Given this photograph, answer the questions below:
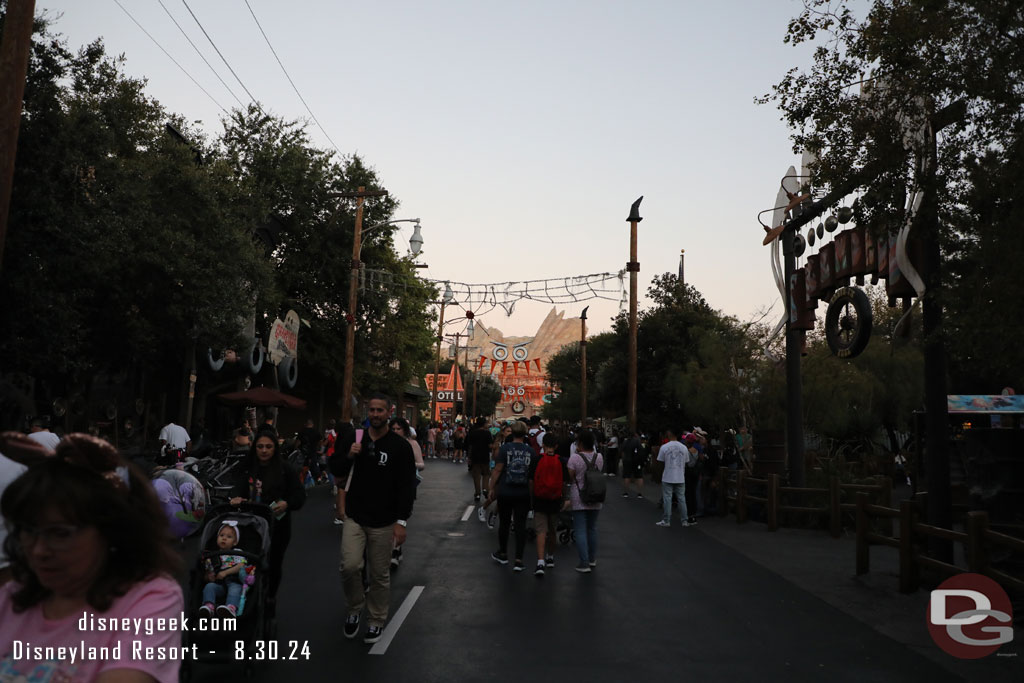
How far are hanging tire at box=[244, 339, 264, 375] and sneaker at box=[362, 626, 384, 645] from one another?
26.9m

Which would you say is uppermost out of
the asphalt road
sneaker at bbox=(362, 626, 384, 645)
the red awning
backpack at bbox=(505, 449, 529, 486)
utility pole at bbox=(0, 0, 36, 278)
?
utility pole at bbox=(0, 0, 36, 278)

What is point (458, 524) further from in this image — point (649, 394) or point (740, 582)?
point (649, 394)

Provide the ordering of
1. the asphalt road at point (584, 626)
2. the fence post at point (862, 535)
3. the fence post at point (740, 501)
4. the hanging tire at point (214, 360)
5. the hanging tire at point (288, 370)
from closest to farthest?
1. the asphalt road at point (584, 626)
2. the fence post at point (862, 535)
3. the fence post at point (740, 501)
4. the hanging tire at point (214, 360)
5. the hanging tire at point (288, 370)

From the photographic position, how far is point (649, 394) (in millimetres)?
44625

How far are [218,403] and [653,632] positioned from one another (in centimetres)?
3480

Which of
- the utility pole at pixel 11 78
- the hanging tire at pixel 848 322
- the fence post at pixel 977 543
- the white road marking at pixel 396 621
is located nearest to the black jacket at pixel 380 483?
the white road marking at pixel 396 621

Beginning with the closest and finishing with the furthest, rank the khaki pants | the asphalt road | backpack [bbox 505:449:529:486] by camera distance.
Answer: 1. the asphalt road
2. the khaki pants
3. backpack [bbox 505:449:529:486]

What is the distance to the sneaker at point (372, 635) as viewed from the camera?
703 centimetres

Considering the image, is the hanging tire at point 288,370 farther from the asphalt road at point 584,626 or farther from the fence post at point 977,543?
the fence post at point 977,543

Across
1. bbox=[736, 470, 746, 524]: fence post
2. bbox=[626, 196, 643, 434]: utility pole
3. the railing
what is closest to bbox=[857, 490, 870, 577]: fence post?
the railing

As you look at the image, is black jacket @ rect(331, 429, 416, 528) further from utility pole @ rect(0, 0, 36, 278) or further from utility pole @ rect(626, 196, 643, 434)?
utility pole @ rect(626, 196, 643, 434)

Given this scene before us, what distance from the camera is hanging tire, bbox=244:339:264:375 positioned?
33688mm

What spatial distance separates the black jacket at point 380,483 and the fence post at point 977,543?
5608 mm

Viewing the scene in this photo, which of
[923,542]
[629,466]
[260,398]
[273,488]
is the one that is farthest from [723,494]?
[260,398]
